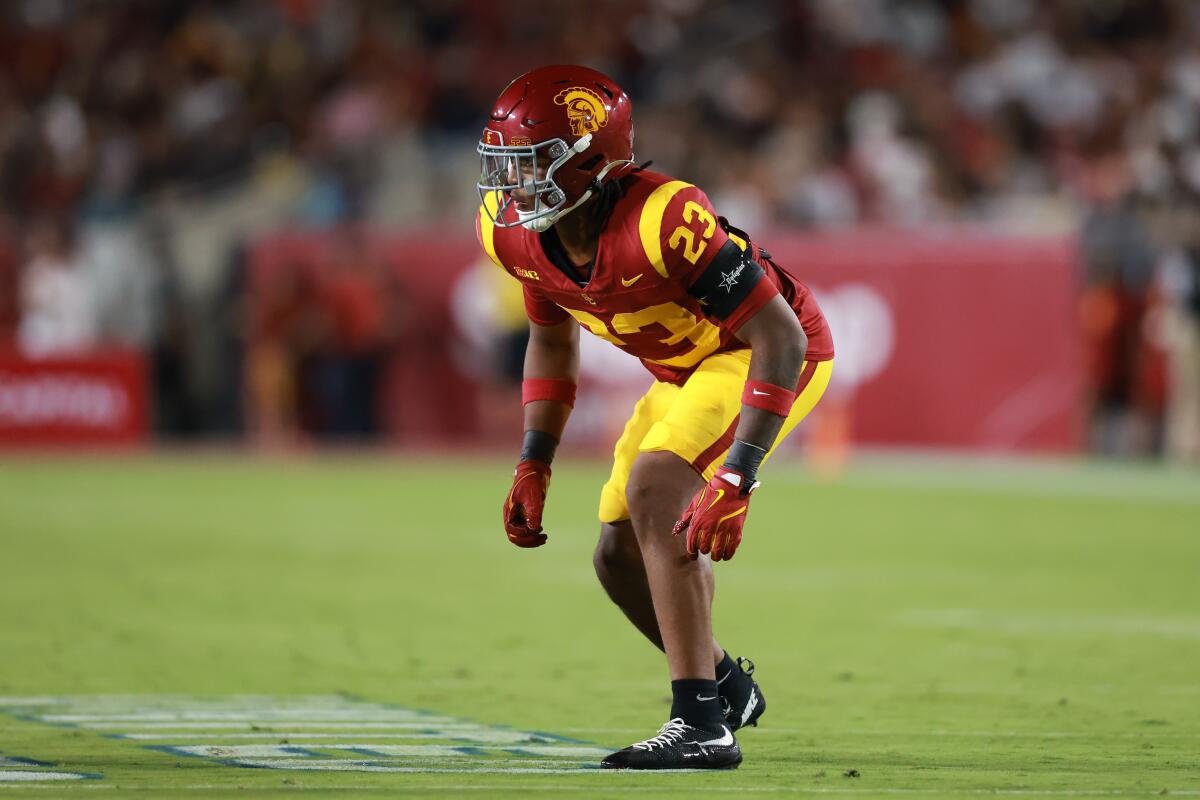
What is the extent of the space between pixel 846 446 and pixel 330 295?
5328mm

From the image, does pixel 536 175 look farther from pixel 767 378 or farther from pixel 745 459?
pixel 745 459

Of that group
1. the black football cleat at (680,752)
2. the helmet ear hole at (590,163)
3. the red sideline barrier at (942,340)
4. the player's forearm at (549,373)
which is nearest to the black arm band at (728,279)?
→ the helmet ear hole at (590,163)

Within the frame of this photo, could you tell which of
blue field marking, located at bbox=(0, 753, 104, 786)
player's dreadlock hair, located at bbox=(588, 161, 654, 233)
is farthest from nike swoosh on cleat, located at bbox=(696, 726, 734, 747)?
blue field marking, located at bbox=(0, 753, 104, 786)

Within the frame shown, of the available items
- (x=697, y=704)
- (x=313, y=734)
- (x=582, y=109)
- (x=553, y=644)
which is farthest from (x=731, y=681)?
(x=553, y=644)

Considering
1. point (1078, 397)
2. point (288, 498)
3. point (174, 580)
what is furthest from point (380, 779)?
point (1078, 397)

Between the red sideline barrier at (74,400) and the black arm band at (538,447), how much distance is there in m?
15.4

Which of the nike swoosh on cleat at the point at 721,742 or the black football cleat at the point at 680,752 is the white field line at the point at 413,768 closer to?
the black football cleat at the point at 680,752

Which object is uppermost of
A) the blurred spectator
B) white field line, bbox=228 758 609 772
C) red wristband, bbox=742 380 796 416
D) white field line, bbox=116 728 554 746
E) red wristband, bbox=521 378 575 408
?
the blurred spectator

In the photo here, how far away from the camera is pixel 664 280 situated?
6.16 metres

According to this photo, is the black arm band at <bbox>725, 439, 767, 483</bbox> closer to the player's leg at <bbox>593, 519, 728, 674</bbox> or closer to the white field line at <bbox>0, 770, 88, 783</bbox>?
the player's leg at <bbox>593, 519, 728, 674</bbox>

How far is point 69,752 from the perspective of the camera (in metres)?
6.31

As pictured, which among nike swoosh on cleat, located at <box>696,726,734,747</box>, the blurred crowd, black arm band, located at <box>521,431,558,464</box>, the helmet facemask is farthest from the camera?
the blurred crowd

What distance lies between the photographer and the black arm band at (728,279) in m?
6.07

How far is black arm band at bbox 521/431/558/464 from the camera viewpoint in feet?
22.3
